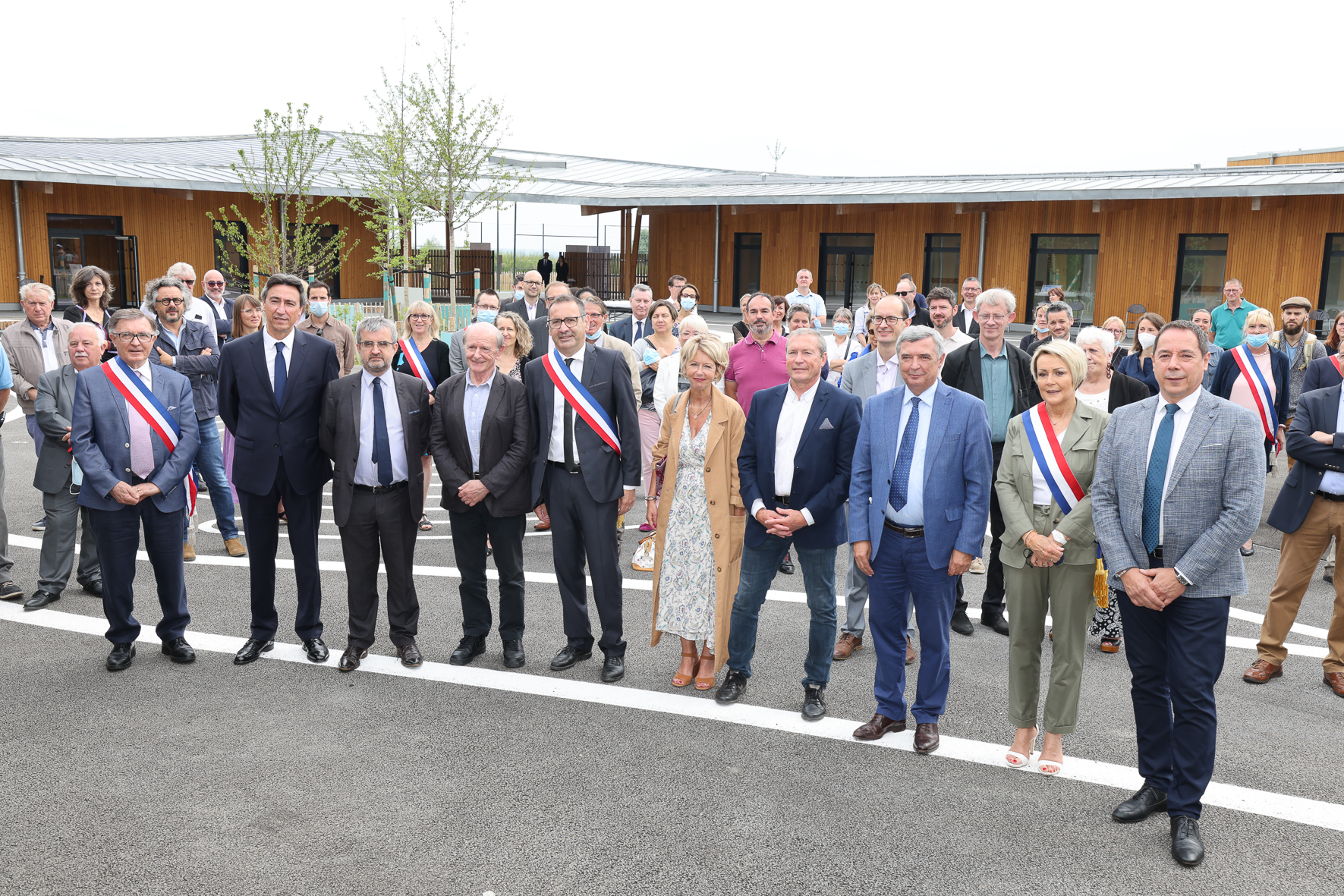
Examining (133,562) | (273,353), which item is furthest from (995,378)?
(133,562)

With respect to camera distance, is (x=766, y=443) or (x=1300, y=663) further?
(x=1300, y=663)

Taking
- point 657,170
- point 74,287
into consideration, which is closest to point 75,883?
point 74,287

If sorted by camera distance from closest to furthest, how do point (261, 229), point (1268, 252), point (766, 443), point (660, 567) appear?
point (766, 443) < point (660, 567) < point (1268, 252) < point (261, 229)

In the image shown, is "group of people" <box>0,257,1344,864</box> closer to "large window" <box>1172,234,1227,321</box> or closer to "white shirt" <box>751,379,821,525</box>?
"white shirt" <box>751,379,821,525</box>

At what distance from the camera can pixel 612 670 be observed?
545 cm

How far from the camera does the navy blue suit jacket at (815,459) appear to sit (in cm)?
498

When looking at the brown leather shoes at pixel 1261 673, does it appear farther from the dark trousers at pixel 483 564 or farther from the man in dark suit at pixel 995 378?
the dark trousers at pixel 483 564

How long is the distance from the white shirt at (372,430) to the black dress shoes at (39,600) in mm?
2775

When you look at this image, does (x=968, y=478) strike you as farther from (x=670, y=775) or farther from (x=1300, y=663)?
(x=1300, y=663)

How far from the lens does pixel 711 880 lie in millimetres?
3561

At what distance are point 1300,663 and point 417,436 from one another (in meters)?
5.38

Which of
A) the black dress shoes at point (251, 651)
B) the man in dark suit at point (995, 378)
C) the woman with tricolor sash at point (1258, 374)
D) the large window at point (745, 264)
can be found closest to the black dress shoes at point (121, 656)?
the black dress shoes at point (251, 651)

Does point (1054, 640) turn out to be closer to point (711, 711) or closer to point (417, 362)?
point (711, 711)

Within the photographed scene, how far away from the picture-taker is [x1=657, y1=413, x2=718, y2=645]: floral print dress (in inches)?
A: 210
